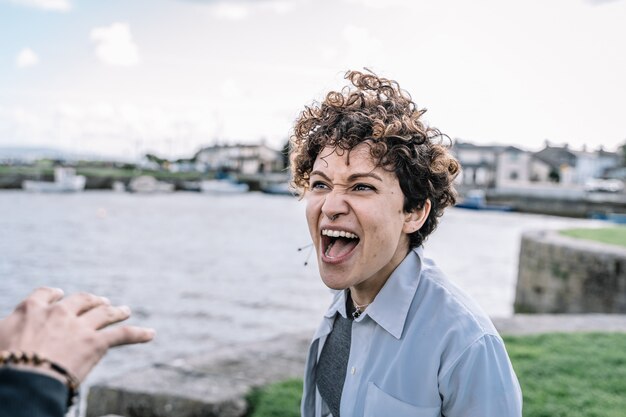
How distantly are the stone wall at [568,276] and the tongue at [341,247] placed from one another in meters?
12.2

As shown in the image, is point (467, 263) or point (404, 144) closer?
point (404, 144)

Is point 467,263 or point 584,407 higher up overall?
point 584,407

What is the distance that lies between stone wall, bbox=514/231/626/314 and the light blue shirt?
12.1 m

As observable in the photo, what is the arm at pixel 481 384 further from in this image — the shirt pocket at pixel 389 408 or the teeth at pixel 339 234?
the teeth at pixel 339 234

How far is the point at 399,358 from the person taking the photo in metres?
2.12

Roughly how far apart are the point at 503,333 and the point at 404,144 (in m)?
5.69

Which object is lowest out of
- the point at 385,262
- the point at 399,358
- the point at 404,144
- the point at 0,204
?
the point at 0,204

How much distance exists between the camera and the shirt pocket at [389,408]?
205cm

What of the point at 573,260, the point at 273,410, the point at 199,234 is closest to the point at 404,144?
the point at 273,410

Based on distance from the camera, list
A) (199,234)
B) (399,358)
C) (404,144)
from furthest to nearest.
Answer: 1. (199,234)
2. (404,144)
3. (399,358)

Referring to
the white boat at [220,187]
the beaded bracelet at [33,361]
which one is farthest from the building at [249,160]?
the beaded bracelet at [33,361]

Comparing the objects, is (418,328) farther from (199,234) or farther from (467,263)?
(199,234)

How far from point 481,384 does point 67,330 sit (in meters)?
1.27

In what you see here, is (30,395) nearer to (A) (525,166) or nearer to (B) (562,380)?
(B) (562,380)
